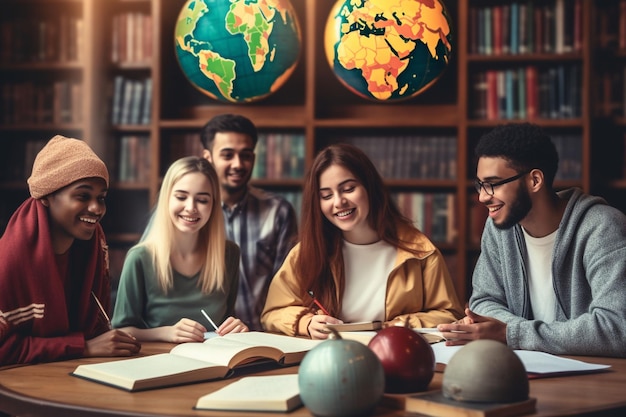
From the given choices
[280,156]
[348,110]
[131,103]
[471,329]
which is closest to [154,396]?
[471,329]

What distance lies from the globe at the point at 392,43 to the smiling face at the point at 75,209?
79 centimetres

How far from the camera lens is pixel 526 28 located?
4129mm

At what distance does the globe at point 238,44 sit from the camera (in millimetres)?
2293

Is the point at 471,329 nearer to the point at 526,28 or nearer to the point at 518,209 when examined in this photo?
the point at 518,209

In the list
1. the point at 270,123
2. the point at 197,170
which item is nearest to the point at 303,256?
the point at 197,170

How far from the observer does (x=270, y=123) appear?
4.33m

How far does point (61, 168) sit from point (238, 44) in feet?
2.07

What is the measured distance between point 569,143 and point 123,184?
97.3 inches

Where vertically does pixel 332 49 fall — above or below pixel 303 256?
above

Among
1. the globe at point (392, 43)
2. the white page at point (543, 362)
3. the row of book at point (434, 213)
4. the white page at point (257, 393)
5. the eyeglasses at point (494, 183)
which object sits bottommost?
the white page at point (543, 362)

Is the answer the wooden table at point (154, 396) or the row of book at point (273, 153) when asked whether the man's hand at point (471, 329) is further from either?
the row of book at point (273, 153)

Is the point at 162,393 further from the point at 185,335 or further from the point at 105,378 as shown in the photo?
the point at 185,335

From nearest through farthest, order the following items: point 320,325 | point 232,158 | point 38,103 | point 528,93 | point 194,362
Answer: point 194,362, point 320,325, point 232,158, point 528,93, point 38,103

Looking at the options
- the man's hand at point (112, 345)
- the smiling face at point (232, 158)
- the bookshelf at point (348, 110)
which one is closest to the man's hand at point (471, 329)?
the man's hand at point (112, 345)
